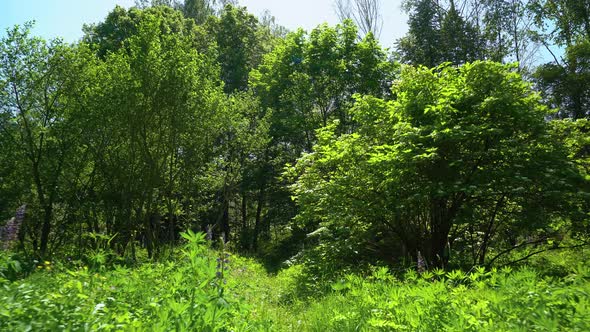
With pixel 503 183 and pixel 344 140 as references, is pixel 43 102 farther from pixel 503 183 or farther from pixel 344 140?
pixel 503 183

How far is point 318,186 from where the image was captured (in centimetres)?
840

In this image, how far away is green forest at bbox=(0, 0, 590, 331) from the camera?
3.25 m

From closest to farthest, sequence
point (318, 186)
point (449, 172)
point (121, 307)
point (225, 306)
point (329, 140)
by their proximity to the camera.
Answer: point (225, 306) → point (121, 307) → point (449, 172) → point (318, 186) → point (329, 140)

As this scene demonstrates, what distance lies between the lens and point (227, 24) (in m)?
26.9

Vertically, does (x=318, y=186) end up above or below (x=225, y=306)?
above

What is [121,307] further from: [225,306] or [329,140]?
[329,140]

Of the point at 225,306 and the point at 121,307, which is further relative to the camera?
the point at 121,307

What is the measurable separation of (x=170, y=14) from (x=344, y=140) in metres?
20.9

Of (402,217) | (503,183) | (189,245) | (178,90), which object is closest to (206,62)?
(178,90)

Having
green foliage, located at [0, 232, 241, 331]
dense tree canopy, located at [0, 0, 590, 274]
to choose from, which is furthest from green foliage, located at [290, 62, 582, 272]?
green foliage, located at [0, 232, 241, 331]

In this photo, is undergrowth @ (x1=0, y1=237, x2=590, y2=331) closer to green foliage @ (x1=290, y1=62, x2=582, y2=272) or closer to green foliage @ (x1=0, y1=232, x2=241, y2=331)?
green foliage @ (x1=0, y1=232, x2=241, y2=331)

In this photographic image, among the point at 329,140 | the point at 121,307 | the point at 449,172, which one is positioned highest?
the point at 329,140

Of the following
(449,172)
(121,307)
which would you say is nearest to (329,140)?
(449,172)

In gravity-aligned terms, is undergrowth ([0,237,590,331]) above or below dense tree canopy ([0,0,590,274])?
below
